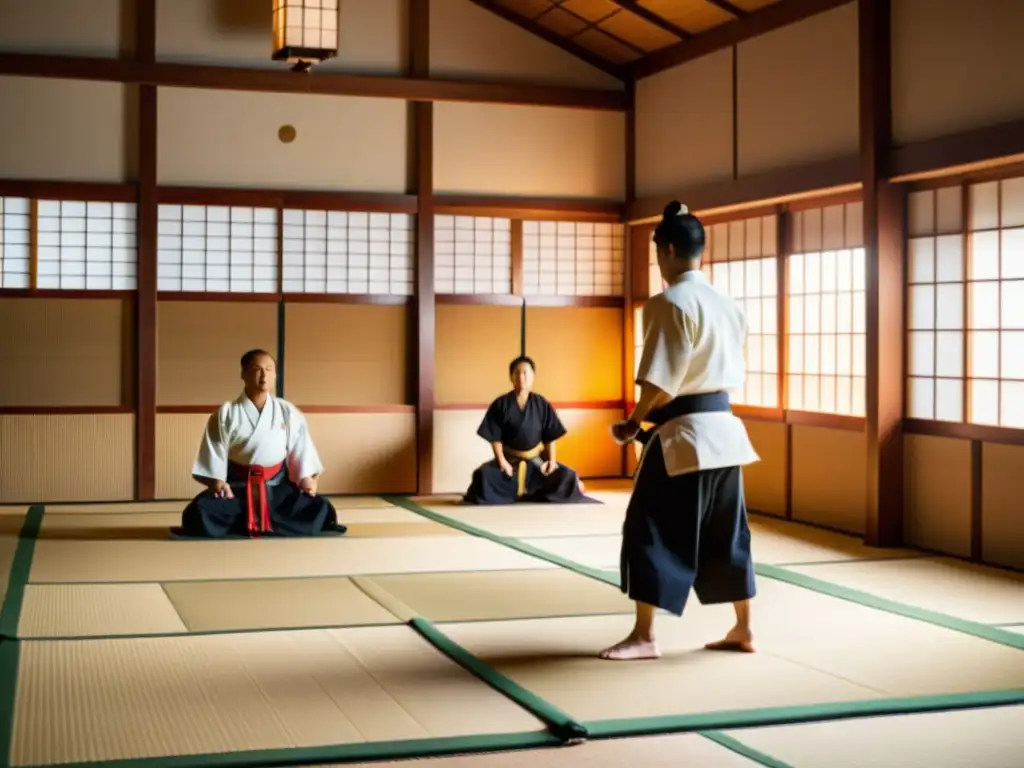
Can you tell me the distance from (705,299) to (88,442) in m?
5.46

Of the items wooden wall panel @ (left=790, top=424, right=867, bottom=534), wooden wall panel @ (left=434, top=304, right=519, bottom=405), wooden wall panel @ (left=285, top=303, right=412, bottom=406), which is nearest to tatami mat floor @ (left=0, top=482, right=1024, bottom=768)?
wooden wall panel @ (left=790, top=424, right=867, bottom=534)

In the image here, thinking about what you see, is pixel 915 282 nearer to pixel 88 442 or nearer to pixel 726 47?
pixel 726 47

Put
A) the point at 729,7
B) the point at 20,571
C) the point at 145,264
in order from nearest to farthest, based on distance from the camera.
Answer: the point at 20,571 < the point at 729,7 < the point at 145,264

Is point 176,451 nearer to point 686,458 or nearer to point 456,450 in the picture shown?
point 456,450

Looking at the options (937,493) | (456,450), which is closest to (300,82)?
(456,450)

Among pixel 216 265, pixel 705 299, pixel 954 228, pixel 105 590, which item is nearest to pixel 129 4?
pixel 216 265

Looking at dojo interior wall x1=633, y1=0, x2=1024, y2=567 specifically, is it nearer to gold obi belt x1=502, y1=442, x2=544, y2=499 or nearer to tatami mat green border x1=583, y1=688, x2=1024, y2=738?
gold obi belt x1=502, y1=442, x2=544, y2=499

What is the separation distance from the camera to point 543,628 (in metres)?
4.82

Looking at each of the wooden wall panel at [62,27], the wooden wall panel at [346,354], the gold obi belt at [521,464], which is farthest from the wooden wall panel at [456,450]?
the wooden wall panel at [62,27]

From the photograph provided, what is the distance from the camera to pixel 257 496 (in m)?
7.15

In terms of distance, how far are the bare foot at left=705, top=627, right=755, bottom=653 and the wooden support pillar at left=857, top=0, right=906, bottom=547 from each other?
8.79 feet

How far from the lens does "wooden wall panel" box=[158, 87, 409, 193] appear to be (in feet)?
29.1

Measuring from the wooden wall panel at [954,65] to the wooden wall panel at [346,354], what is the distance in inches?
146

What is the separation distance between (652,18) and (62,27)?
3.63 meters
